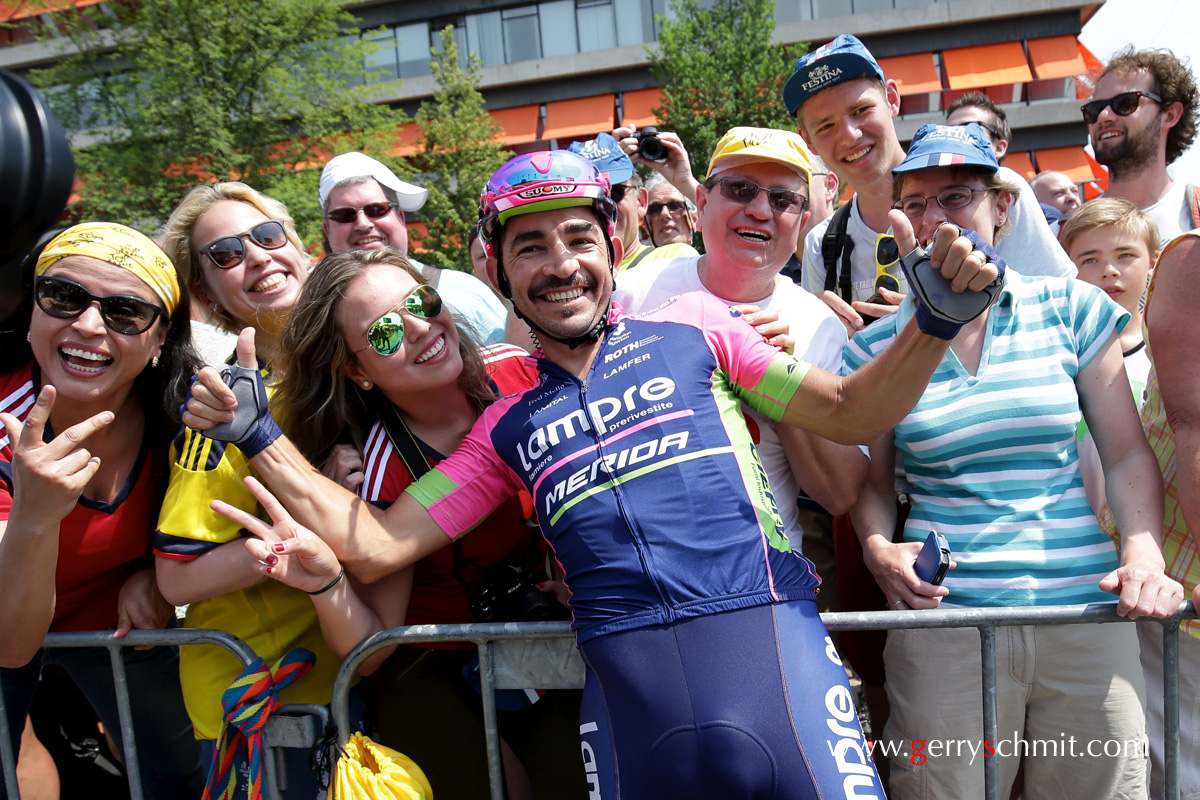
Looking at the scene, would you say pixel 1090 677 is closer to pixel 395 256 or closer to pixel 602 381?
pixel 602 381

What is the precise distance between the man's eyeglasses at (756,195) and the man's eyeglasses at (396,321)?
1088mm

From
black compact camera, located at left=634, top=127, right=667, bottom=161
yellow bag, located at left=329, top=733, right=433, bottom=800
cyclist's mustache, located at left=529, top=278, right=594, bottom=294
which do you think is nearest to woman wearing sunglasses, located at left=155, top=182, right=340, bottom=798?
yellow bag, located at left=329, top=733, right=433, bottom=800

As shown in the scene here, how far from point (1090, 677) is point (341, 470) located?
2252 millimetres

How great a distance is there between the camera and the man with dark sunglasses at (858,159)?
309 cm

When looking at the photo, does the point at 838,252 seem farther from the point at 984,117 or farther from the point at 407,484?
the point at 407,484

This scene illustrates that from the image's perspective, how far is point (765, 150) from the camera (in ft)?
8.48

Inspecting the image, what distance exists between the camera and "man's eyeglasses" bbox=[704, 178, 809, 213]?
8.69 feet

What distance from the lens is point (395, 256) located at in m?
2.70

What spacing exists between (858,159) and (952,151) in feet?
3.72

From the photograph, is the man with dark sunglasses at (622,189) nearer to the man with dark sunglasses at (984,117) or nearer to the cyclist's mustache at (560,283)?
the cyclist's mustache at (560,283)

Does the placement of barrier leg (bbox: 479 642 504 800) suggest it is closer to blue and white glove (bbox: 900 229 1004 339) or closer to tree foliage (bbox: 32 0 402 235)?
blue and white glove (bbox: 900 229 1004 339)

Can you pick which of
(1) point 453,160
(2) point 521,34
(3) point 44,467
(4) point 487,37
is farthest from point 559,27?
(3) point 44,467

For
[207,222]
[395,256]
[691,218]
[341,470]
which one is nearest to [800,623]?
[341,470]

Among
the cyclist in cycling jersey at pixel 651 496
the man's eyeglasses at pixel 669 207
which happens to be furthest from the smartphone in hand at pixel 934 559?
the man's eyeglasses at pixel 669 207
